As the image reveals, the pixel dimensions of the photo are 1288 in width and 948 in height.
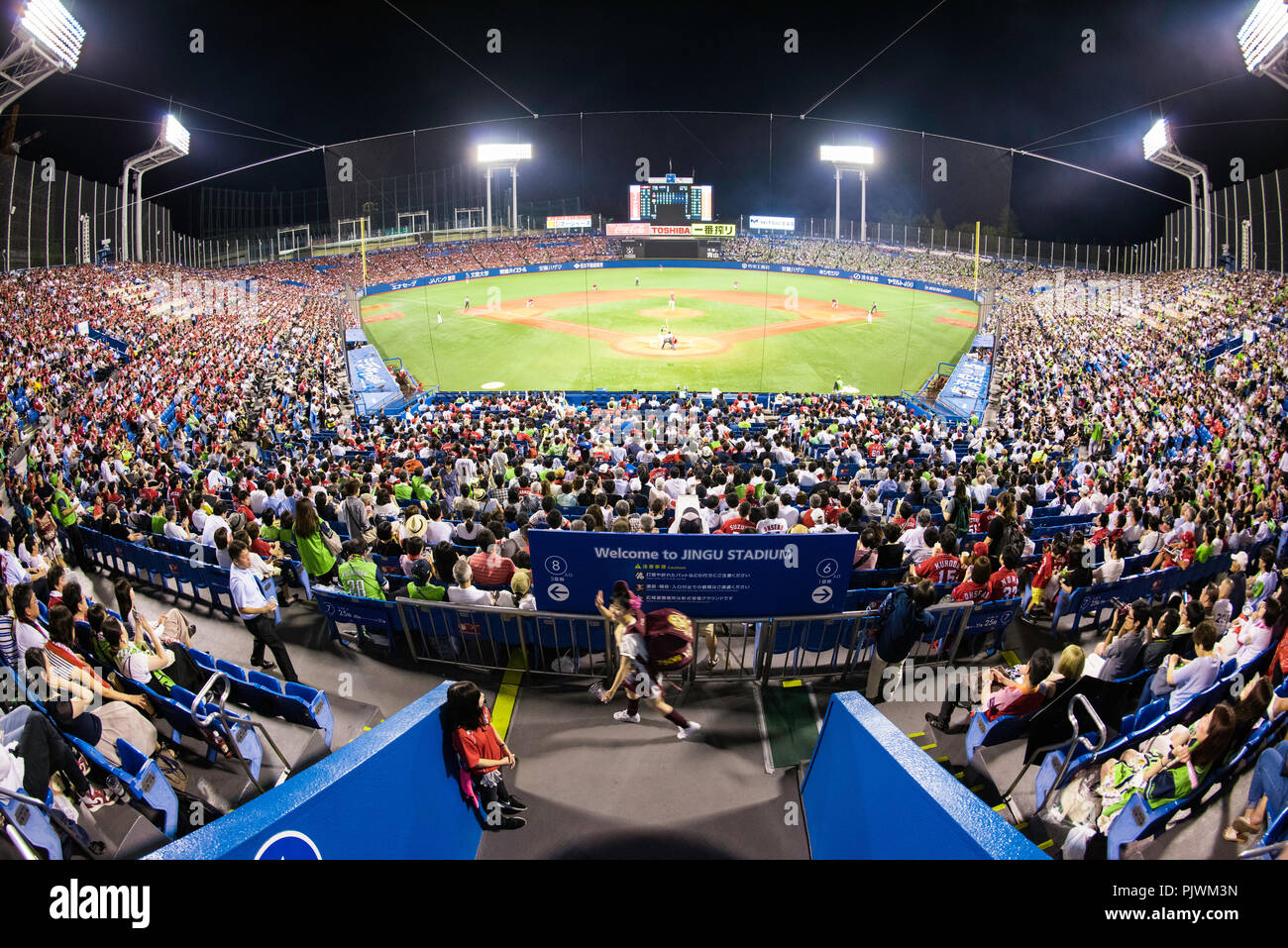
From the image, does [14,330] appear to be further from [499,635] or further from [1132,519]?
[1132,519]

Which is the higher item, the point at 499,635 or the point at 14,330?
the point at 14,330

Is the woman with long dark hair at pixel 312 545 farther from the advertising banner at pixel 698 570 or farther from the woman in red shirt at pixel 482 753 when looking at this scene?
the woman in red shirt at pixel 482 753

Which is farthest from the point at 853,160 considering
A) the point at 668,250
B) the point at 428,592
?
the point at 428,592

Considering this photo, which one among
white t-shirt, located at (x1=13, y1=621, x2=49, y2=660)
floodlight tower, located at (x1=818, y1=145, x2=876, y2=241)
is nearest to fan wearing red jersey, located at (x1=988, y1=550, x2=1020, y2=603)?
white t-shirt, located at (x1=13, y1=621, x2=49, y2=660)

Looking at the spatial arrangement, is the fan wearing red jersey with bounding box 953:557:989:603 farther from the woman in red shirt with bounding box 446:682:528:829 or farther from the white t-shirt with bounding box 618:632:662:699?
the woman in red shirt with bounding box 446:682:528:829

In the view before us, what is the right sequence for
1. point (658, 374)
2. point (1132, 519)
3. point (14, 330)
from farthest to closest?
point (658, 374) → point (14, 330) → point (1132, 519)
